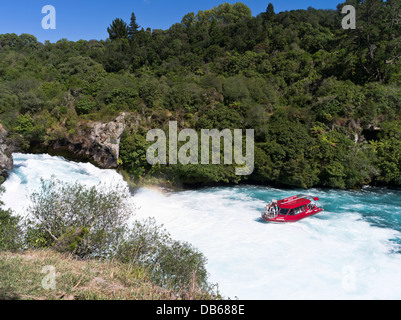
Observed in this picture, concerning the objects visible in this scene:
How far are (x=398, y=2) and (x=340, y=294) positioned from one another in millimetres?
50082

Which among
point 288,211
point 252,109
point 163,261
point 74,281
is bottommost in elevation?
point 288,211

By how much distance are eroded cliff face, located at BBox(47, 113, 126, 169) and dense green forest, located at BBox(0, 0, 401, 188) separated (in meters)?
0.96

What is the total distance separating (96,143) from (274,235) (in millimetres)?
21489

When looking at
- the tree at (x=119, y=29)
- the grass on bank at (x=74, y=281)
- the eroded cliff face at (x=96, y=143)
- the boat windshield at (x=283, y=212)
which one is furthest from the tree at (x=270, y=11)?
the grass on bank at (x=74, y=281)

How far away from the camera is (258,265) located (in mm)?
16812

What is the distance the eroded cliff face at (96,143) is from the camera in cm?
2977

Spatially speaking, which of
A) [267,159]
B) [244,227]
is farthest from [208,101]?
[244,227]

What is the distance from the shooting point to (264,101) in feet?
135

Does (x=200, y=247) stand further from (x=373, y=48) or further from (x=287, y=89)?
(x=373, y=48)

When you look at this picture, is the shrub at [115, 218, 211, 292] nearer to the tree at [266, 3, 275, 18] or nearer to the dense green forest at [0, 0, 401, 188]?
the dense green forest at [0, 0, 401, 188]

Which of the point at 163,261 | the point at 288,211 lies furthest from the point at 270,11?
the point at 163,261

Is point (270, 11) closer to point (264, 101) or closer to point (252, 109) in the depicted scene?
point (264, 101)

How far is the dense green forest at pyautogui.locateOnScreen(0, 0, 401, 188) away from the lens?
3122 centimetres

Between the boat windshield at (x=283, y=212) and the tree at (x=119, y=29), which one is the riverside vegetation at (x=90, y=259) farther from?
the tree at (x=119, y=29)
